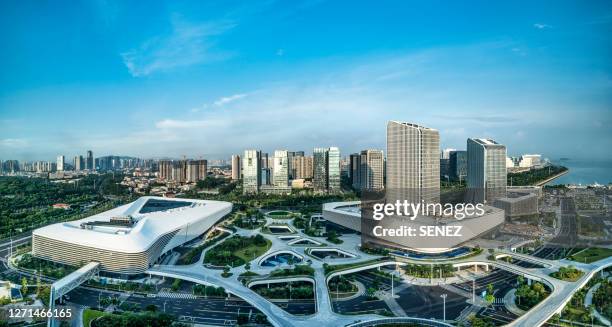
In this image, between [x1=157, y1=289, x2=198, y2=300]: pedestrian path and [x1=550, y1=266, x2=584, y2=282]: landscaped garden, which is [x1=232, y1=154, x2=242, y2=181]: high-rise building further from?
[x1=550, y1=266, x2=584, y2=282]: landscaped garden

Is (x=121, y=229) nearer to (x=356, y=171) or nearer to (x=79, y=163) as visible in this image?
(x=356, y=171)

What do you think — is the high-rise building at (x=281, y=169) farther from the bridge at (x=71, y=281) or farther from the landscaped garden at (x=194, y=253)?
the bridge at (x=71, y=281)

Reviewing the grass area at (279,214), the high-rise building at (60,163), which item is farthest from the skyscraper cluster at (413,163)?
the high-rise building at (60,163)

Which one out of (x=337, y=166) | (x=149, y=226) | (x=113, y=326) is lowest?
(x=113, y=326)

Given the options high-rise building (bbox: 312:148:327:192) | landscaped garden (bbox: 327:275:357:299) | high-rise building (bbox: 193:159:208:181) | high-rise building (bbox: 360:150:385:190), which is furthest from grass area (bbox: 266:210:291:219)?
high-rise building (bbox: 193:159:208:181)

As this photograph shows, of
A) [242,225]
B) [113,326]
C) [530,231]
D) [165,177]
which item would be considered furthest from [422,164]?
[165,177]

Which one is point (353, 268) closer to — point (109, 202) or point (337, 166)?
point (337, 166)
